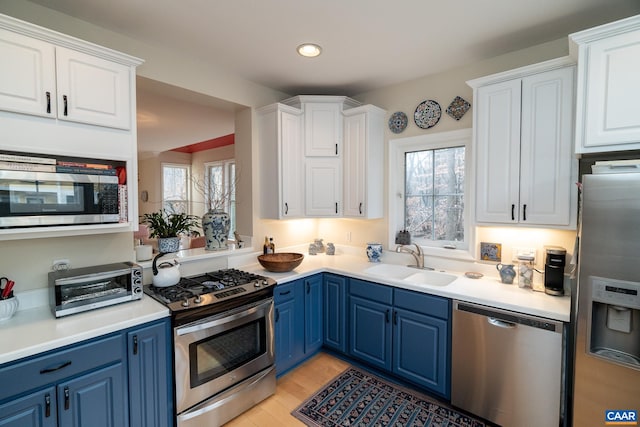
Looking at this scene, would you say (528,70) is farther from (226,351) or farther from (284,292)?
(226,351)

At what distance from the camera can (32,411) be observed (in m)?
1.33

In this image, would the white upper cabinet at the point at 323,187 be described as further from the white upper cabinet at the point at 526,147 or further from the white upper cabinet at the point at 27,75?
the white upper cabinet at the point at 27,75

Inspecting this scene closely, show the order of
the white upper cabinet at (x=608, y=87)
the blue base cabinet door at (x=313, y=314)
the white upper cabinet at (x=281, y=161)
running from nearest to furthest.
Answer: the white upper cabinet at (x=608, y=87)
the blue base cabinet door at (x=313, y=314)
the white upper cabinet at (x=281, y=161)

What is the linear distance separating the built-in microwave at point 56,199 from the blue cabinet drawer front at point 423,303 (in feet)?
6.69

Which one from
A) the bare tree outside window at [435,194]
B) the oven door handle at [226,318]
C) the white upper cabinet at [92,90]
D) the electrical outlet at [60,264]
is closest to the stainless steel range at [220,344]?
the oven door handle at [226,318]

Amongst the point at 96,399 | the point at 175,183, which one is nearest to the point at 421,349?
the point at 96,399

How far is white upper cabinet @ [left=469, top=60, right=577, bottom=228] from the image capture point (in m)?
1.88

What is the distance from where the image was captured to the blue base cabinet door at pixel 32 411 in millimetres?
1275

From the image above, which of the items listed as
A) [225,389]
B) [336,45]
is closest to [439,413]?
[225,389]

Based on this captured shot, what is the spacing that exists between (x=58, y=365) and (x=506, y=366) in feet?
8.08

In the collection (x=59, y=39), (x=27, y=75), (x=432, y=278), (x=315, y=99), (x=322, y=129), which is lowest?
(x=432, y=278)

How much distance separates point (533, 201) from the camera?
6.56 feet

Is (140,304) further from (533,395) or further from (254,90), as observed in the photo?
(533,395)

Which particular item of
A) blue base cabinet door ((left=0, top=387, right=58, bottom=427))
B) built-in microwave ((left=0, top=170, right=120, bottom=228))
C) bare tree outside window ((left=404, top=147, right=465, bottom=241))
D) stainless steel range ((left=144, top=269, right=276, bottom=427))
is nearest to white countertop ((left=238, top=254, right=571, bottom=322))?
→ stainless steel range ((left=144, top=269, right=276, bottom=427))
